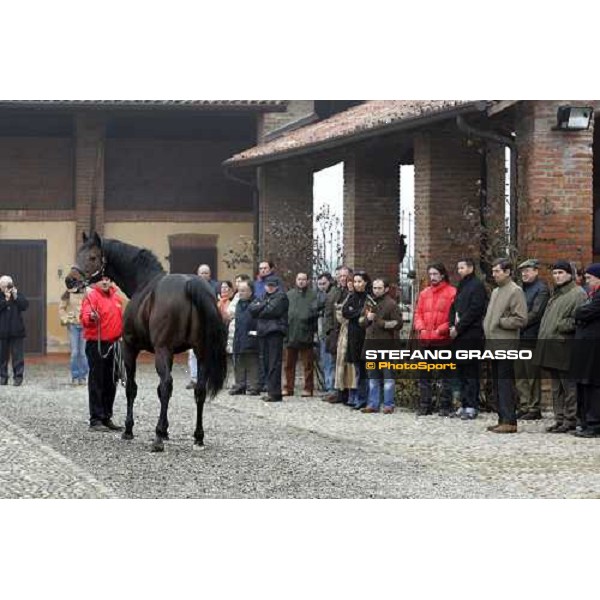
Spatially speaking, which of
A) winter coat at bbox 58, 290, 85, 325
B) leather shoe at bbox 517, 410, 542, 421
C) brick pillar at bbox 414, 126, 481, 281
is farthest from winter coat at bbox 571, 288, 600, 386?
winter coat at bbox 58, 290, 85, 325

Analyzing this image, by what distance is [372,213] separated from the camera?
897 inches

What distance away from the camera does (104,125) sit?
2189 centimetres

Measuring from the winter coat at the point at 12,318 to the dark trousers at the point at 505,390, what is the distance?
6148mm

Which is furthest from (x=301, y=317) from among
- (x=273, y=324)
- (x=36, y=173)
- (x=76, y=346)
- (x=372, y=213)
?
(x=36, y=173)

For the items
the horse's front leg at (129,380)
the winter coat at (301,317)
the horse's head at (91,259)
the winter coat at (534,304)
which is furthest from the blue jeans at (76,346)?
the winter coat at (534,304)

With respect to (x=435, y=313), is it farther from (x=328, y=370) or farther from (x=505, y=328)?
(x=328, y=370)

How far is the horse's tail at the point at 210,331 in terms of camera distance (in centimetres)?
1385

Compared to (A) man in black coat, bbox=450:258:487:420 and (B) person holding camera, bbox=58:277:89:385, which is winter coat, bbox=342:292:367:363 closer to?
(A) man in black coat, bbox=450:258:487:420

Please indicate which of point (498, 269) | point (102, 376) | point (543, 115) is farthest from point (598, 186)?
point (102, 376)

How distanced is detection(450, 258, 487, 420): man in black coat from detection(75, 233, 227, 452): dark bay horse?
93.0 inches

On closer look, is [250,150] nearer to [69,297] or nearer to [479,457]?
[69,297]

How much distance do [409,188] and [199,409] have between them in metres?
8.77

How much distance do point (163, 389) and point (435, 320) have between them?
2.93 meters

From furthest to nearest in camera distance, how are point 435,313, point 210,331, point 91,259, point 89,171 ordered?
point 89,171, point 435,313, point 91,259, point 210,331
